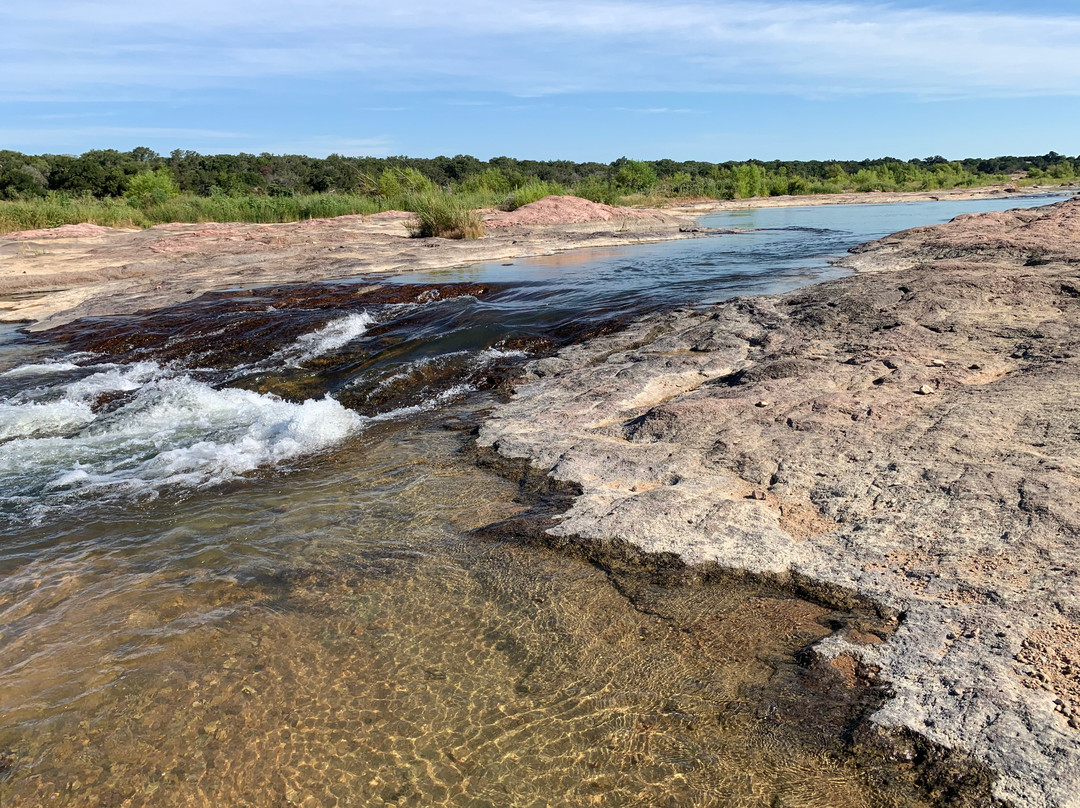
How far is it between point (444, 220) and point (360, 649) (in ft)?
58.2

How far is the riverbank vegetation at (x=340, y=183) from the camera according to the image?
81.4ft

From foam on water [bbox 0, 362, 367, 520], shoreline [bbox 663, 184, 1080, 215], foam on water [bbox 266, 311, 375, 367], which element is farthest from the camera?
shoreline [bbox 663, 184, 1080, 215]

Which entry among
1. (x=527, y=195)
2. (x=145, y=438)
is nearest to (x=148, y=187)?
(x=527, y=195)

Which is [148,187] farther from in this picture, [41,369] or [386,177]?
[41,369]

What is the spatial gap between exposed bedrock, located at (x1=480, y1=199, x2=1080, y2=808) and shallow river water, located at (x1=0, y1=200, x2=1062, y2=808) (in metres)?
0.25

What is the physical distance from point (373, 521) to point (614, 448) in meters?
1.46

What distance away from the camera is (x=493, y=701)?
8.14ft

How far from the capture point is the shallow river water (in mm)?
2180

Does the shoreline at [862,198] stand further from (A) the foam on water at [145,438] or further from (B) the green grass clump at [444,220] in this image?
(A) the foam on water at [145,438]

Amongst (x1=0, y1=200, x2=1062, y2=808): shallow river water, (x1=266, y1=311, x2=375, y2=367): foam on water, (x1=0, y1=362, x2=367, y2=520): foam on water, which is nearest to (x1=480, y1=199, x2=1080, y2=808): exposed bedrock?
(x1=0, y1=200, x2=1062, y2=808): shallow river water

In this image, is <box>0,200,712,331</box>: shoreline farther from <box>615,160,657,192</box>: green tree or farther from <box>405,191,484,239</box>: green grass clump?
<box>615,160,657,192</box>: green tree

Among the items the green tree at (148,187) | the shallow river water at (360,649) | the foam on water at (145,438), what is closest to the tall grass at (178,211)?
the green tree at (148,187)

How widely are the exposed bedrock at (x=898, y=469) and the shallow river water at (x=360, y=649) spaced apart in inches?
9.9

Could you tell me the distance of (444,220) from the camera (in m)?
19.4
